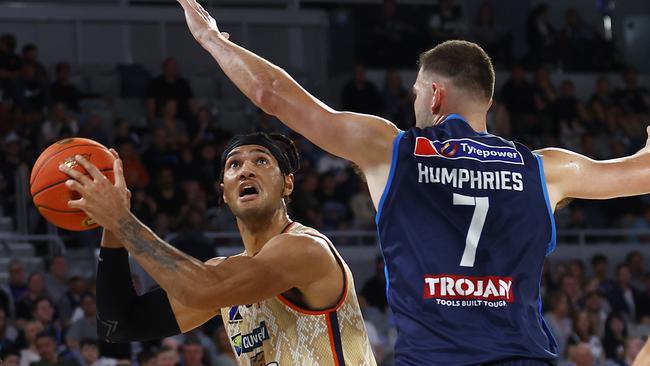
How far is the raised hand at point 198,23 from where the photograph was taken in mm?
4230

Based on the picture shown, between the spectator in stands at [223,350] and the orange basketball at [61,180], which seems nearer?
the orange basketball at [61,180]

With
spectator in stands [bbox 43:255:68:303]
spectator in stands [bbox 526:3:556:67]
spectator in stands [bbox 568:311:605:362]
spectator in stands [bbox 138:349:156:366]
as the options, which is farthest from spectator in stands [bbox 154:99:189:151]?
spectator in stands [bbox 526:3:556:67]

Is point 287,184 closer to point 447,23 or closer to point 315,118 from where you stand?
point 315,118

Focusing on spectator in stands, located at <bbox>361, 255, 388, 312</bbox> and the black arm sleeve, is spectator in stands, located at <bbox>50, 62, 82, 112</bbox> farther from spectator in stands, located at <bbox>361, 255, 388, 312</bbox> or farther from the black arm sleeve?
the black arm sleeve

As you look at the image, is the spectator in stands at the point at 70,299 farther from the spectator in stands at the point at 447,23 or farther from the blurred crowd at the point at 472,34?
the spectator in stands at the point at 447,23

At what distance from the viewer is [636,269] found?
50.0 ft

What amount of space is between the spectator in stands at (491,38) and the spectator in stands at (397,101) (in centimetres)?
208

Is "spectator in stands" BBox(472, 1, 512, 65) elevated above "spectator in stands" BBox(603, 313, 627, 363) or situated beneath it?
elevated above

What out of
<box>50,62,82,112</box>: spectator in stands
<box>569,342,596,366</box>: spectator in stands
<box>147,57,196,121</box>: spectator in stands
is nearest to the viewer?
<box>569,342,596,366</box>: spectator in stands

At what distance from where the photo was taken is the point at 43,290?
11609 millimetres

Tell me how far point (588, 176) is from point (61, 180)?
201cm

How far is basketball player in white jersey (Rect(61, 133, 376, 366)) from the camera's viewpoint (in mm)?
4160

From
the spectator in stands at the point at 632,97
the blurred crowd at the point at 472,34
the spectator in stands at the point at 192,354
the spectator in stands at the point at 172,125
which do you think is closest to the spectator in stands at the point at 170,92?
the spectator in stands at the point at 172,125

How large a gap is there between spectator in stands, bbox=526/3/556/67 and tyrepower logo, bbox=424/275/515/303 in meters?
16.3
